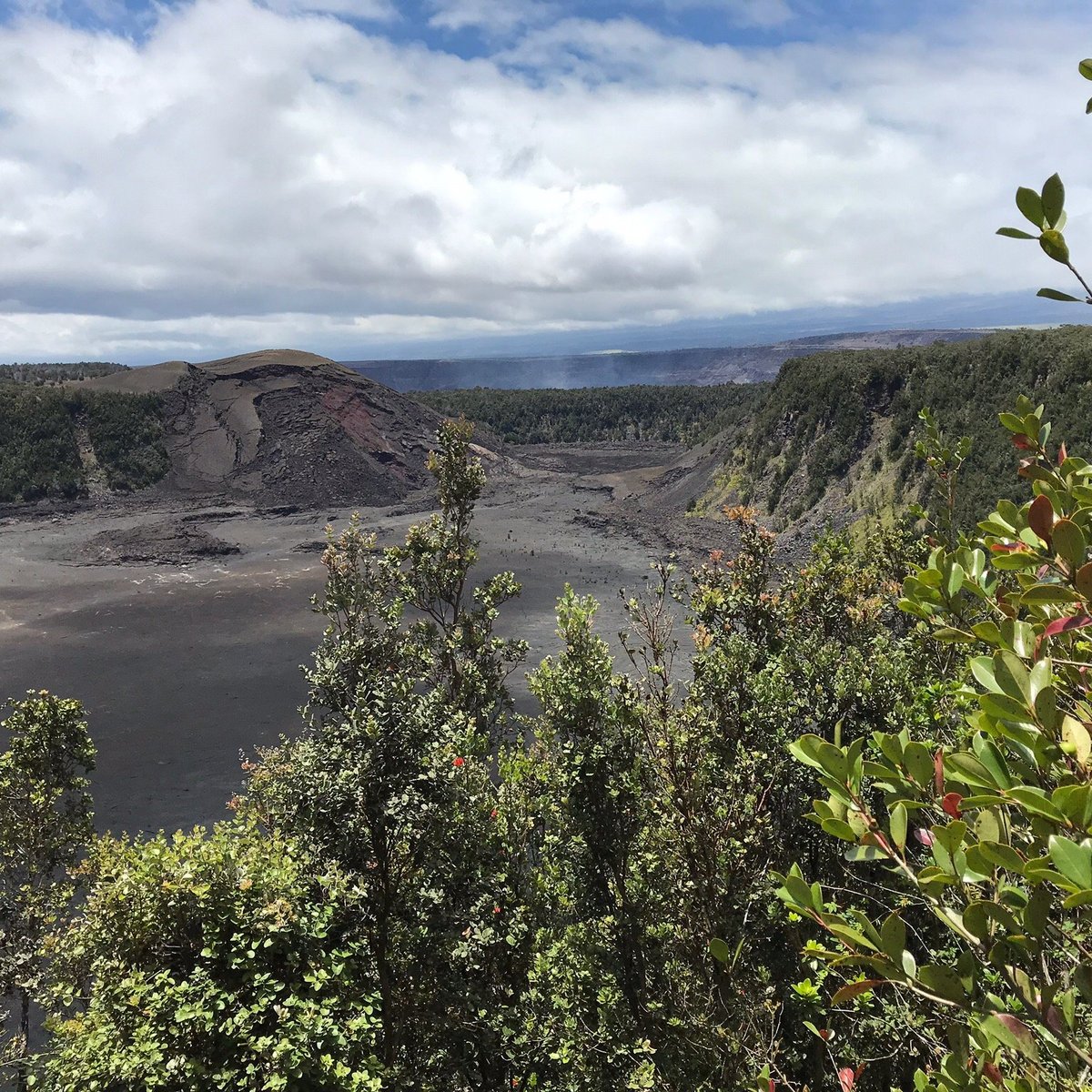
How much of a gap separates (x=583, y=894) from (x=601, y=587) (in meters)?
41.0

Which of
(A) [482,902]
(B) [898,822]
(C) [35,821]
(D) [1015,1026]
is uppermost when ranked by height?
(B) [898,822]

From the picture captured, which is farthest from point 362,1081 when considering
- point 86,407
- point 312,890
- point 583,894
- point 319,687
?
point 86,407

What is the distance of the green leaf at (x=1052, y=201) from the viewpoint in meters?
2.12

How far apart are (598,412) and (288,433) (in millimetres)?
70263

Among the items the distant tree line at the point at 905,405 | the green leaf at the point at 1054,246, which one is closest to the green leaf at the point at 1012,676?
the green leaf at the point at 1054,246

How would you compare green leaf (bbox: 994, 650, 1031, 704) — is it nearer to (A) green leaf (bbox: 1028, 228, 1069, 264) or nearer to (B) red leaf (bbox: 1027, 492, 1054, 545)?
(B) red leaf (bbox: 1027, 492, 1054, 545)

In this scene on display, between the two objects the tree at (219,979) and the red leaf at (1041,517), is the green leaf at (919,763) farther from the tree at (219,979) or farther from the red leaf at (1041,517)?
the tree at (219,979)

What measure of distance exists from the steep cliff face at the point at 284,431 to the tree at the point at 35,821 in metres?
70.5

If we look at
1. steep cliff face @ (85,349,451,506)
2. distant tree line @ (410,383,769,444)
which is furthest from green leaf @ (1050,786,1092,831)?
distant tree line @ (410,383,769,444)

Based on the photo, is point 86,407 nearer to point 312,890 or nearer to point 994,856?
point 312,890

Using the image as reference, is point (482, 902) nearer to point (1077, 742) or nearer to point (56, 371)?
point (1077, 742)

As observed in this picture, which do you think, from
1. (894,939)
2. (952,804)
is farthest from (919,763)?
(894,939)

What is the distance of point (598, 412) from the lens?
14438 centimetres

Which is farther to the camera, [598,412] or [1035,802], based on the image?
[598,412]
